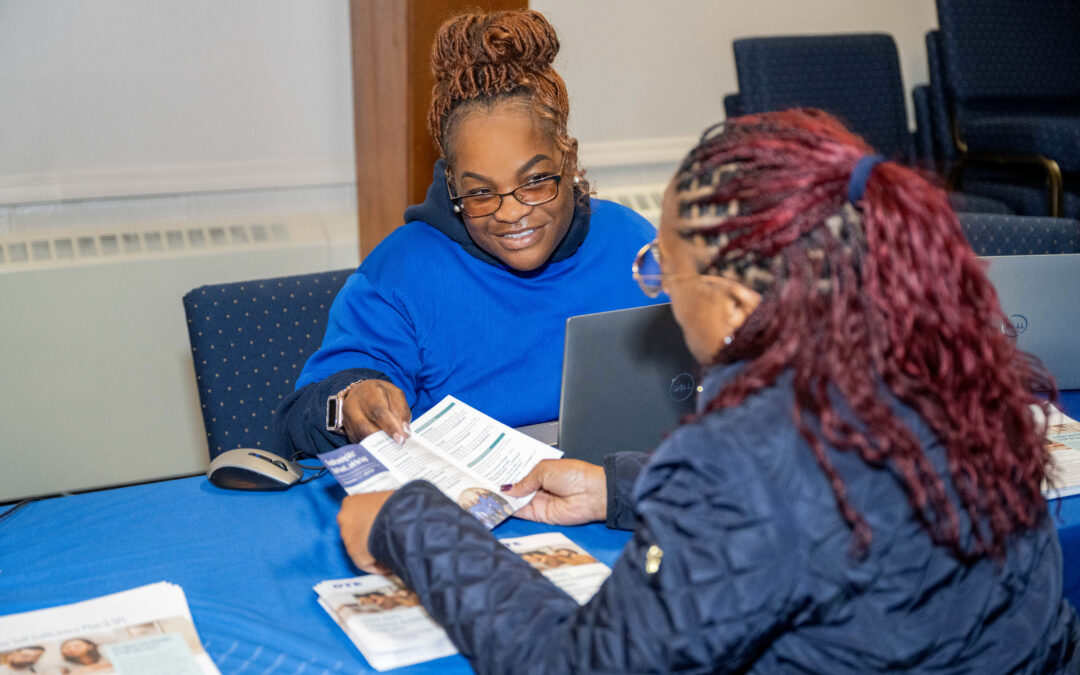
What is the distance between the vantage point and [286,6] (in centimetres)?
286

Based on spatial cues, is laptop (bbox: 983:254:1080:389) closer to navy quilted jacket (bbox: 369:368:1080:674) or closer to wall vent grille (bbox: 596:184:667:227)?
navy quilted jacket (bbox: 369:368:1080:674)

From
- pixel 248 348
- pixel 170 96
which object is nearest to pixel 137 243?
pixel 170 96

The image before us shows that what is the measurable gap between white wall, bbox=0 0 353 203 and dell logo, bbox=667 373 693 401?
6.10 feet

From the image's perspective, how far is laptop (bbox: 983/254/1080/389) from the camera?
171 centimetres

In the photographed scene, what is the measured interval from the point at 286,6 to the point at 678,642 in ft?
8.34

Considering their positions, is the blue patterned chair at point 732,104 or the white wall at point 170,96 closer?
the white wall at point 170,96

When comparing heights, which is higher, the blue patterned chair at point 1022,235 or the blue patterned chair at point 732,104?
the blue patterned chair at point 732,104

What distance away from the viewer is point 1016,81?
3496 millimetres

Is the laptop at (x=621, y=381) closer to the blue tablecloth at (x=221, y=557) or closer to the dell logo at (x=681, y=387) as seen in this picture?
the dell logo at (x=681, y=387)

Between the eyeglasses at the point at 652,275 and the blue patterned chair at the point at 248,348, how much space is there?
0.92 meters

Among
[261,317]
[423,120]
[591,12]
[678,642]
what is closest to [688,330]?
[678,642]

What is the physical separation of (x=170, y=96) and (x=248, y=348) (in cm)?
125

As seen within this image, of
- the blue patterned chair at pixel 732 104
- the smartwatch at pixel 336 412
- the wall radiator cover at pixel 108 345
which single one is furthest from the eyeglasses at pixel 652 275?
the blue patterned chair at pixel 732 104

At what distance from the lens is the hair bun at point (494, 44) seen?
165 centimetres
